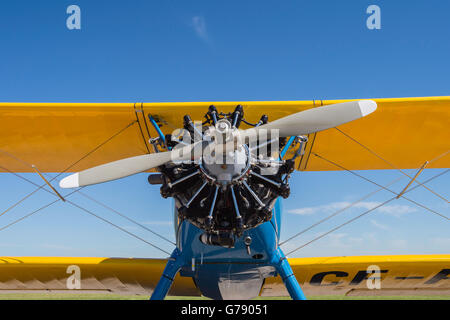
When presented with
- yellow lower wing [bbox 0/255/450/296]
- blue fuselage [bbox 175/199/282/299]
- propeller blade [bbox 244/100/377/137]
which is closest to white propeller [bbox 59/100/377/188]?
propeller blade [bbox 244/100/377/137]

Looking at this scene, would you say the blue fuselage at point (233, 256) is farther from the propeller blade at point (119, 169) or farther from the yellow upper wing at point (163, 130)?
the yellow upper wing at point (163, 130)

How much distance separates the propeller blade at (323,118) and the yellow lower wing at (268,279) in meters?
3.49

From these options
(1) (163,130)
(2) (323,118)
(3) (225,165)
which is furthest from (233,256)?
(1) (163,130)

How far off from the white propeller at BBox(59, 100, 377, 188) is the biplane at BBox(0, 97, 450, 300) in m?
0.01

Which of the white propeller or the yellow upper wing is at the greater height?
the yellow upper wing

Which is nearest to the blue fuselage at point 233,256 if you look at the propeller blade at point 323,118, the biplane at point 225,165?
the biplane at point 225,165

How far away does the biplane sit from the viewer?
3.73 metres

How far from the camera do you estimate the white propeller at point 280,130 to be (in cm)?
372

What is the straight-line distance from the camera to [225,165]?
3477mm

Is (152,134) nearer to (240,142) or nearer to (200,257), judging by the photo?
(200,257)

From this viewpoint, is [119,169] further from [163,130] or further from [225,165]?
[163,130]

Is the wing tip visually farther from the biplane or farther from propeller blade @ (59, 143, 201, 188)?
propeller blade @ (59, 143, 201, 188)

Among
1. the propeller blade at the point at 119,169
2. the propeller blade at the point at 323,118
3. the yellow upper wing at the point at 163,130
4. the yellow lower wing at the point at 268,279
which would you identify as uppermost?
the yellow upper wing at the point at 163,130

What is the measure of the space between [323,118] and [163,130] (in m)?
3.29
